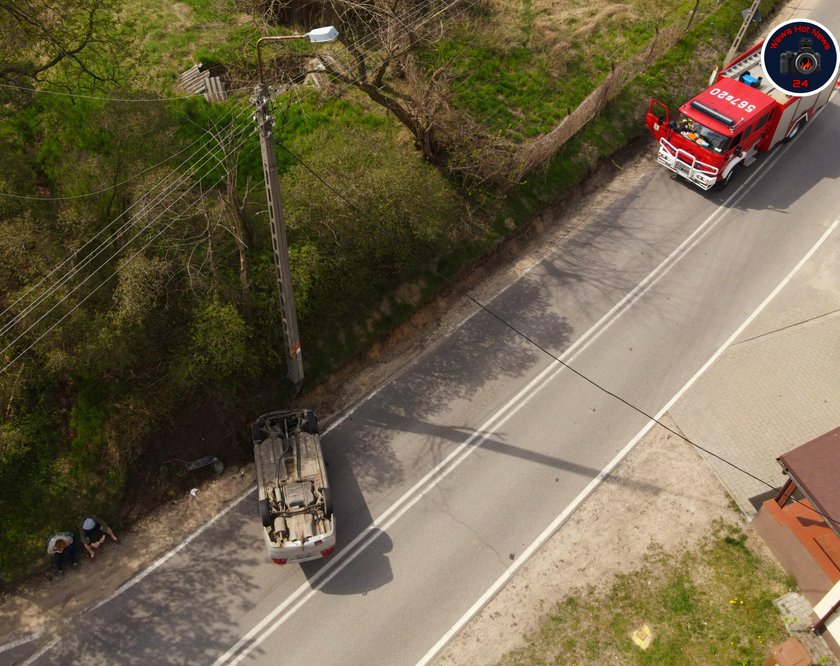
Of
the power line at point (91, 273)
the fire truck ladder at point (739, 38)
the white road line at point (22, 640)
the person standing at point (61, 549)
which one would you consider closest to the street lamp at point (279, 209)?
the power line at point (91, 273)

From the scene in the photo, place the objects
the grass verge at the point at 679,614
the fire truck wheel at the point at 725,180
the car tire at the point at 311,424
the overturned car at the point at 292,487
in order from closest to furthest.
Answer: the grass verge at the point at 679,614, the overturned car at the point at 292,487, the car tire at the point at 311,424, the fire truck wheel at the point at 725,180

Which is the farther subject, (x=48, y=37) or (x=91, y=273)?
(x=48, y=37)

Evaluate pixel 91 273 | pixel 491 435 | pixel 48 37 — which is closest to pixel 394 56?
pixel 48 37

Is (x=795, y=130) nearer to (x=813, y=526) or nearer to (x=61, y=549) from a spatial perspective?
(x=813, y=526)

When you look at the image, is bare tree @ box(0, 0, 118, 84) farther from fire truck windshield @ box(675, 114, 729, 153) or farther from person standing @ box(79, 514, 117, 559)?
fire truck windshield @ box(675, 114, 729, 153)

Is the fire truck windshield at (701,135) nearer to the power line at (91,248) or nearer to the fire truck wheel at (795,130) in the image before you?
the fire truck wheel at (795,130)

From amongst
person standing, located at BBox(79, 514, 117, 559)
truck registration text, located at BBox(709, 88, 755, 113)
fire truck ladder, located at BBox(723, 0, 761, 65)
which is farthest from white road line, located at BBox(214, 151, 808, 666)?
fire truck ladder, located at BBox(723, 0, 761, 65)
